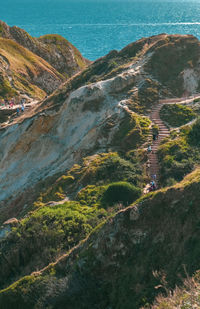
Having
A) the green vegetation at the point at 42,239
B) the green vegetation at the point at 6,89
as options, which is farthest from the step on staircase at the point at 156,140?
the green vegetation at the point at 6,89

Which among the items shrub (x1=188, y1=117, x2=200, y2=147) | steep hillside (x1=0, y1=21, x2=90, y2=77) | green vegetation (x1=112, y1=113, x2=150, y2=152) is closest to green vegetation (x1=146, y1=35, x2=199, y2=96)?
green vegetation (x1=112, y1=113, x2=150, y2=152)

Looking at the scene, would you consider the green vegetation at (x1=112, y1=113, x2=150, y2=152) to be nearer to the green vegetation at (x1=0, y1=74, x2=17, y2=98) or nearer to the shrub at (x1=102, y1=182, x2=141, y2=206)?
the shrub at (x1=102, y1=182, x2=141, y2=206)

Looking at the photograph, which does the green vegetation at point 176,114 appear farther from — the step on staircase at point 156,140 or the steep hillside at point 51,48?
the steep hillside at point 51,48

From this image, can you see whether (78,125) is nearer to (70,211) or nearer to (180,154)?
(180,154)

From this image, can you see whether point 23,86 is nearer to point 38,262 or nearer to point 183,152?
point 183,152

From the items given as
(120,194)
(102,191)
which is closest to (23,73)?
(102,191)

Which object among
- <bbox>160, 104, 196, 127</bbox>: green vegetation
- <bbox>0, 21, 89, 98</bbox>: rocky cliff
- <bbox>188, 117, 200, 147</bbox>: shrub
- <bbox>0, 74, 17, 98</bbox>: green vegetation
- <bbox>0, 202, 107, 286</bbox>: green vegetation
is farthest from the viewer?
<bbox>0, 21, 89, 98</bbox>: rocky cliff
